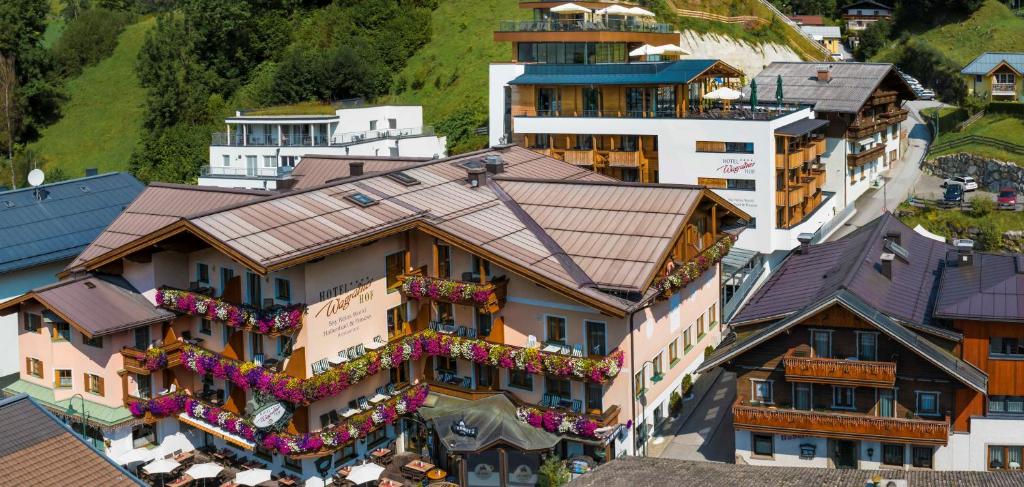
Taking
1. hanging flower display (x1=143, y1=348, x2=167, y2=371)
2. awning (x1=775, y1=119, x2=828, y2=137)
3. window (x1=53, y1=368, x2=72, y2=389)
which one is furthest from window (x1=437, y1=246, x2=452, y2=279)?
awning (x1=775, y1=119, x2=828, y2=137)

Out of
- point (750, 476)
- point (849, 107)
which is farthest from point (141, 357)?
point (849, 107)

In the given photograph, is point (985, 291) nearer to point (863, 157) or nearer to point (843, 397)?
point (843, 397)

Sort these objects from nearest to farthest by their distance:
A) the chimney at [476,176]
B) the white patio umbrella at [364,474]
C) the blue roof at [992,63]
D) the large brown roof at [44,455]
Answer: the large brown roof at [44,455] → the white patio umbrella at [364,474] → the chimney at [476,176] → the blue roof at [992,63]

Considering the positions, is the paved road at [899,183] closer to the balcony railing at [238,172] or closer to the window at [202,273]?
the balcony railing at [238,172]

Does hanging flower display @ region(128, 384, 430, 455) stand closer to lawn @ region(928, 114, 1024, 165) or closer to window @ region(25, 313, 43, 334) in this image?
window @ region(25, 313, 43, 334)

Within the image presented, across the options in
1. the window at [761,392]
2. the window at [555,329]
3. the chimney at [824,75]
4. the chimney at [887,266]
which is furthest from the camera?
the chimney at [824,75]

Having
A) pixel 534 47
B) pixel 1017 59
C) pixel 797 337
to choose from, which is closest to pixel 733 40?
pixel 1017 59

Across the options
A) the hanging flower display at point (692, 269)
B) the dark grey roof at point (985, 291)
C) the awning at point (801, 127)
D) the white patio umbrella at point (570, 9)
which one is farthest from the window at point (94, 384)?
the white patio umbrella at point (570, 9)
